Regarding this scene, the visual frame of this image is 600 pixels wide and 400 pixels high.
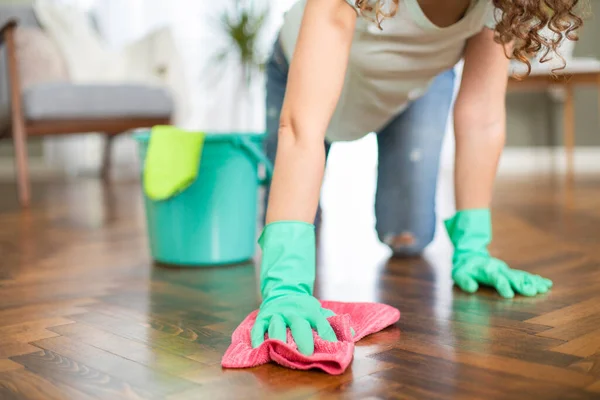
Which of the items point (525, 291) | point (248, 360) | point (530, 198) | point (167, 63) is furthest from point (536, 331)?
point (167, 63)

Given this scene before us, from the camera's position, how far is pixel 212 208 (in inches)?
55.4

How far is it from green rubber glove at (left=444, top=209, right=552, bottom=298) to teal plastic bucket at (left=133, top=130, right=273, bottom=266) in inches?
15.8

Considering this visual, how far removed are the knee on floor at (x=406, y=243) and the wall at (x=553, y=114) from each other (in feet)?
9.62

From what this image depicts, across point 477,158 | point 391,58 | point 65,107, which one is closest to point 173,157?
point 391,58

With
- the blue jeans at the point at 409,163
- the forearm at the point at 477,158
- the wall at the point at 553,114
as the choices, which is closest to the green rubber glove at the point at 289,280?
the forearm at the point at 477,158

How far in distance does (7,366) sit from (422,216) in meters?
0.95

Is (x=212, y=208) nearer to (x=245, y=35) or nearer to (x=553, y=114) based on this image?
(x=245, y=35)

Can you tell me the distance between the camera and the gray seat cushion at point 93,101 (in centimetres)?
274

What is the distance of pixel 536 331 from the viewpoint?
90 cm

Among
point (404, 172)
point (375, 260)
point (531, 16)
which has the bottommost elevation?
point (375, 260)

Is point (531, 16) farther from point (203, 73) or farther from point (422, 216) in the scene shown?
point (203, 73)

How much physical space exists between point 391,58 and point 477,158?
215mm

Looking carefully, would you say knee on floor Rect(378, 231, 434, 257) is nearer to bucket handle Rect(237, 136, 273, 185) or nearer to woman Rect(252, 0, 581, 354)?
woman Rect(252, 0, 581, 354)

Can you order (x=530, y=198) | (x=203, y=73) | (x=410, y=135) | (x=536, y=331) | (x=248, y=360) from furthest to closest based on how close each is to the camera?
(x=203, y=73) < (x=530, y=198) < (x=410, y=135) < (x=536, y=331) < (x=248, y=360)
